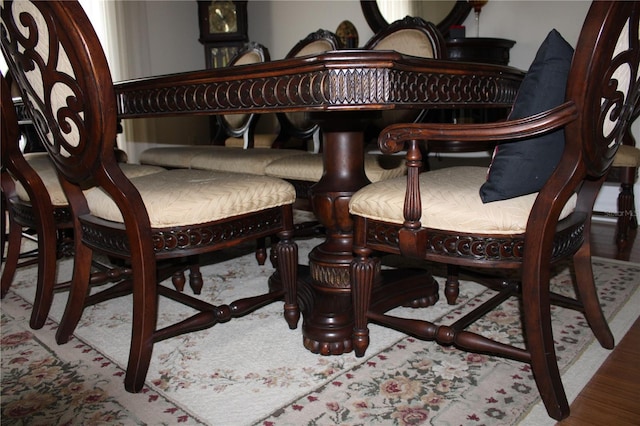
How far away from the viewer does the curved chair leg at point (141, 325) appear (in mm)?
1304

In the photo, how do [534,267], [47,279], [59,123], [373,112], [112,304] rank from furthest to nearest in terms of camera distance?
[112,304] < [47,279] < [373,112] < [59,123] < [534,267]

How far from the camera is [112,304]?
2020mm

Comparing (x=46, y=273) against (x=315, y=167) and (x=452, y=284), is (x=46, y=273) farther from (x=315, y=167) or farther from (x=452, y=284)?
(x=452, y=284)

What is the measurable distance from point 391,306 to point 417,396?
1.49ft

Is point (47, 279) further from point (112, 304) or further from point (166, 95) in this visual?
point (166, 95)

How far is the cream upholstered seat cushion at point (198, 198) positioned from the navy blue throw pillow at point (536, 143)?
0.62 m

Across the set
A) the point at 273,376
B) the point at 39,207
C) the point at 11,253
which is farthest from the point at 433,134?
the point at 11,253

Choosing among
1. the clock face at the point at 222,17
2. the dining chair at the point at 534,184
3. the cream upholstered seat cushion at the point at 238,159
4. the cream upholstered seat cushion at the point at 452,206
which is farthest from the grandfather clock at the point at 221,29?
the dining chair at the point at 534,184

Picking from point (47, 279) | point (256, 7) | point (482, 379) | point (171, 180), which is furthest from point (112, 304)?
point (256, 7)

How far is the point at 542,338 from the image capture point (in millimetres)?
1159

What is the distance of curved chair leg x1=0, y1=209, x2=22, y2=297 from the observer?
81.4 inches

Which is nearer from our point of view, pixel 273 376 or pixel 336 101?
pixel 336 101

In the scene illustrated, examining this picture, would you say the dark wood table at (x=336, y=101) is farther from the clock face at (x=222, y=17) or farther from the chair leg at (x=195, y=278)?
the clock face at (x=222, y=17)

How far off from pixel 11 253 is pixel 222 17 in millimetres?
4119
